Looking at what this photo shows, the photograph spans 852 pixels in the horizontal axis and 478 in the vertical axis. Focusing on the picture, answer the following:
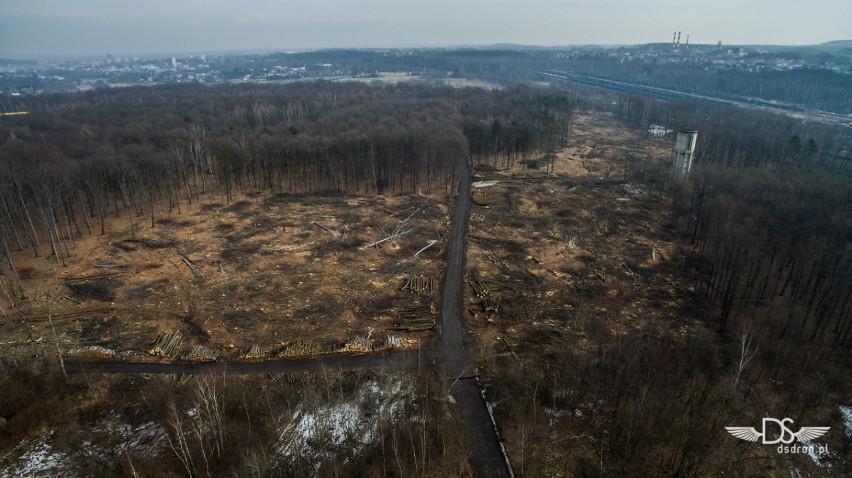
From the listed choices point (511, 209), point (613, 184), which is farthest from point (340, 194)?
point (613, 184)

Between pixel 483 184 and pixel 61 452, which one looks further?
pixel 483 184

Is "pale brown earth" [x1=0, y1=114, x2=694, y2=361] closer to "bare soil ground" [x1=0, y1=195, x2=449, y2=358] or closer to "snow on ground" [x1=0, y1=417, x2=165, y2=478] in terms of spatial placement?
"bare soil ground" [x1=0, y1=195, x2=449, y2=358]

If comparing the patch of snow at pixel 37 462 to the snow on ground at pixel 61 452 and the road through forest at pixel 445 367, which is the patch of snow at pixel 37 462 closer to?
the snow on ground at pixel 61 452

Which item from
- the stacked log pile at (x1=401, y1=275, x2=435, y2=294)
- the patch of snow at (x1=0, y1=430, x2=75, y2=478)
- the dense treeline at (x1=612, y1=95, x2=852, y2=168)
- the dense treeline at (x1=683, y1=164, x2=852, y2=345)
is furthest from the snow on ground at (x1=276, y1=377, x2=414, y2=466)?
the dense treeline at (x1=612, y1=95, x2=852, y2=168)

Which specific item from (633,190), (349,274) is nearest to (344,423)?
(349,274)

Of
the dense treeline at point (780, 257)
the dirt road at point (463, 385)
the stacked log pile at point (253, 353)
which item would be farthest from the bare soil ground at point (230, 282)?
the dense treeline at point (780, 257)

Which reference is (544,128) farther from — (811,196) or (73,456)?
(73,456)

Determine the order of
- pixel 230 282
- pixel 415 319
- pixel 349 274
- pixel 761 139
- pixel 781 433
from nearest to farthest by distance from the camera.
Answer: pixel 781 433, pixel 415 319, pixel 230 282, pixel 349 274, pixel 761 139

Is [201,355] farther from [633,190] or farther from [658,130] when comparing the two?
[658,130]
